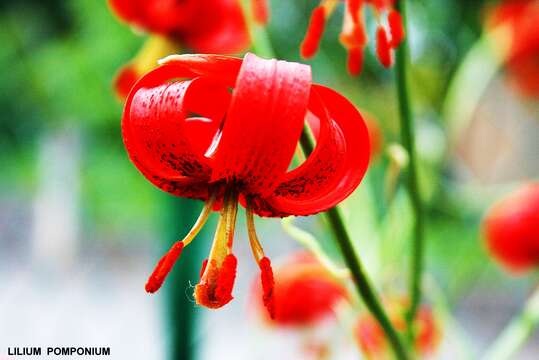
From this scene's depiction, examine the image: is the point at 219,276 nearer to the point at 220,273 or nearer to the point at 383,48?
the point at 220,273

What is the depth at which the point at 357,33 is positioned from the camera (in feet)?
1.22

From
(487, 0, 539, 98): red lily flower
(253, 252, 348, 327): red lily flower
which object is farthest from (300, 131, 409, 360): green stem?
(487, 0, 539, 98): red lily flower

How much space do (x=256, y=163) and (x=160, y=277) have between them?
7 centimetres

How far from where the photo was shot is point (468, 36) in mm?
1433

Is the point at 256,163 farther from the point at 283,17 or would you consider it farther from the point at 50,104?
the point at 50,104

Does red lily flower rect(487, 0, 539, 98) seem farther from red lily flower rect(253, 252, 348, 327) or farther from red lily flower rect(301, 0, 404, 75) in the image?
red lily flower rect(301, 0, 404, 75)

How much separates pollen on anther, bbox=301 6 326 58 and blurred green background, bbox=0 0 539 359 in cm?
28

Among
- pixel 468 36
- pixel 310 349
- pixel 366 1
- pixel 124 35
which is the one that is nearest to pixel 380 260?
pixel 310 349

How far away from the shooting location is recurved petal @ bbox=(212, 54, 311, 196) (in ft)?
0.77

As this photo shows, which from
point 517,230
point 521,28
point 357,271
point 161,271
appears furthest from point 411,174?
point 521,28

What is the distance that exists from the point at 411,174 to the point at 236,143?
19 cm

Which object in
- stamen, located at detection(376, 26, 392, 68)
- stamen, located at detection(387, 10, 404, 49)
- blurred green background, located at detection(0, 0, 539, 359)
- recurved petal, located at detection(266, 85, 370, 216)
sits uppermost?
stamen, located at detection(387, 10, 404, 49)

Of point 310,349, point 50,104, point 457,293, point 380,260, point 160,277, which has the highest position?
point 160,277

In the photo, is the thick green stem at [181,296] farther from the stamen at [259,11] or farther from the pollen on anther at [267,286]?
the pollen on anther at [267,286]
